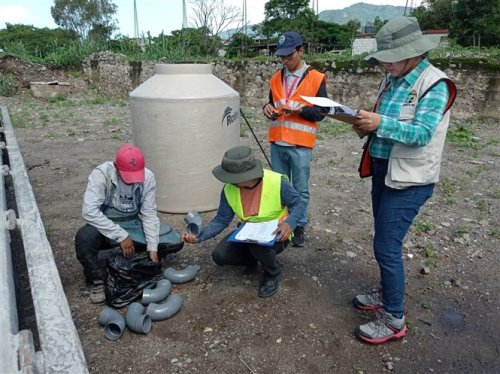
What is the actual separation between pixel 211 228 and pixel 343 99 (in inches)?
302

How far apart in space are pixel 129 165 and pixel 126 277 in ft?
2.47

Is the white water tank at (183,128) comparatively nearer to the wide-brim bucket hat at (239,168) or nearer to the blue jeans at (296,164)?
the blue jeans at (296,164)

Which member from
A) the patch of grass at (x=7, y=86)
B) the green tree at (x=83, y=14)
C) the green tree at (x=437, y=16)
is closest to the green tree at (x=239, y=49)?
the patch of grass at (x=7, y=86)

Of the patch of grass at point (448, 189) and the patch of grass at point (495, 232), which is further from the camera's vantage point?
the patch of grass at point (448, 189)

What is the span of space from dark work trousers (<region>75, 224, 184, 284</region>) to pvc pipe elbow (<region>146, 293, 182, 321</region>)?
48 centimetres

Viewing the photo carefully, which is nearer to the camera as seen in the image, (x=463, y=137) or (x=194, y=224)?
(x=194, y=224)

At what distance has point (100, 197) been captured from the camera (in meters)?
2.74

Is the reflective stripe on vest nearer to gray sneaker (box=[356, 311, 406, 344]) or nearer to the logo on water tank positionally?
gray sneaker (box=[356, 311, 406, 344])

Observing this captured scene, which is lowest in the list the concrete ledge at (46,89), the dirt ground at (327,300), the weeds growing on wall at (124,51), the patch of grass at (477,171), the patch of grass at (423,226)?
the dirt ground at (327,300)

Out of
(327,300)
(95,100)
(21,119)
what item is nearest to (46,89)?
(95,100)

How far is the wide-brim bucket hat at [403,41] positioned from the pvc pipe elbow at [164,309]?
6.26ft

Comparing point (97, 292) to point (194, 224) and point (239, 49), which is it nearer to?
point (194, 224)

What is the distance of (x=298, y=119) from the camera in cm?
344

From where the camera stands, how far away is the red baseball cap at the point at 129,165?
8.72 feet
